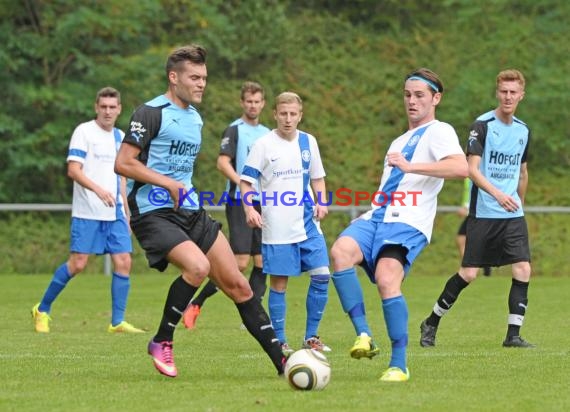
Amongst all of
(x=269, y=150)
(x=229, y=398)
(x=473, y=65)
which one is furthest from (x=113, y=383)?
(x=473, y=65)

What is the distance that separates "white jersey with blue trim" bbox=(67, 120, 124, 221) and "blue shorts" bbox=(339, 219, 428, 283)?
4744 mm

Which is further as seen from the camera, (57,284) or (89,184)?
(57,284)

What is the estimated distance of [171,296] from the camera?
8219 mm

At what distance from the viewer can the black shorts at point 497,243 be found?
35.2 ft

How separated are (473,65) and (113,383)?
1961 centimetres

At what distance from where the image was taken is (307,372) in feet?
24.3

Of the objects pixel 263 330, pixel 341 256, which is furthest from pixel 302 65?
pixel 263 330

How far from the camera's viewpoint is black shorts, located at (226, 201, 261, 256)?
12711 mm

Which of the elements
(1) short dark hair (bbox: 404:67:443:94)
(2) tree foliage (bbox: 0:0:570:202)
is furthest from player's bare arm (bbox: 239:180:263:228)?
(2) tree foliage (bbox: 0:0:570:202)

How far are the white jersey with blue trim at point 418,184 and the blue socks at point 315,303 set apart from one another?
6.57ft

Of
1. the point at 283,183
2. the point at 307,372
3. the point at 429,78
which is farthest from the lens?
the point at 283,183

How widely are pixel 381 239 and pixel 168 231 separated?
1377 millimetres

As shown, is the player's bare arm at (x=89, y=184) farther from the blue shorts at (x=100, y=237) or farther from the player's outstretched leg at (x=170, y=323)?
the player's outstretched leg at (x=170, y=323)

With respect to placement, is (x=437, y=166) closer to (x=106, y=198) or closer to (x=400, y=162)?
(x=400, y=162)
